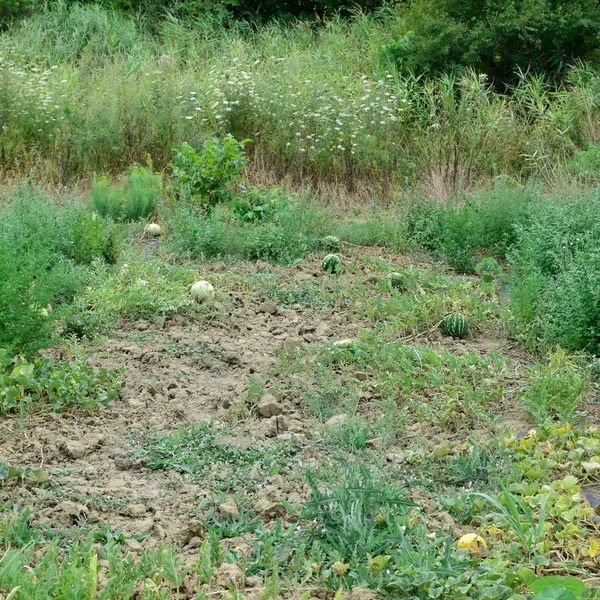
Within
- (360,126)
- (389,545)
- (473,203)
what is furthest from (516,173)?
(389,545)

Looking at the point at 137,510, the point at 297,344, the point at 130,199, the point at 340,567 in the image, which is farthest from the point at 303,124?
the point at 340,567

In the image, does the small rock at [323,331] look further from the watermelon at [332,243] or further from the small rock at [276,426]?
the watermelon at [332,243]

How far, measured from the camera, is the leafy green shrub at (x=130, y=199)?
7156 mm

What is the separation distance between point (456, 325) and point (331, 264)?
140cm

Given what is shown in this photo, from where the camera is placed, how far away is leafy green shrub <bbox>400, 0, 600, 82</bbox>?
433 inches

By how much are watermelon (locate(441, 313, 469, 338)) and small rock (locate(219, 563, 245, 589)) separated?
8.41 feet

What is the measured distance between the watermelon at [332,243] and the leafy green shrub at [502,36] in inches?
212

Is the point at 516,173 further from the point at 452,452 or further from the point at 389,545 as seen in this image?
the point at 389,545

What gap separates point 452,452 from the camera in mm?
3516

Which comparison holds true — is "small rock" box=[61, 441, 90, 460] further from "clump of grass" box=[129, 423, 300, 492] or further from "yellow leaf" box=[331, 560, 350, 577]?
"yellow leaf" box=[331, 560, 350, 577]

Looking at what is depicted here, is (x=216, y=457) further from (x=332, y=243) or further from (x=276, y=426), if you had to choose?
(x=332, y=243)

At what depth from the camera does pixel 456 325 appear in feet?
16.0

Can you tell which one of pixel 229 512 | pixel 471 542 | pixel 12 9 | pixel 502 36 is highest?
pixel 502 36

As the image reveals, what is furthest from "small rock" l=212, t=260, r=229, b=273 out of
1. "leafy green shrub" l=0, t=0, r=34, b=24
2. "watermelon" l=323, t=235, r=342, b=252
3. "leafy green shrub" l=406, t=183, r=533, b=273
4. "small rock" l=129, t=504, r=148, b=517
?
"leafy green shrub" l=0, t=0, r=34, b=24
